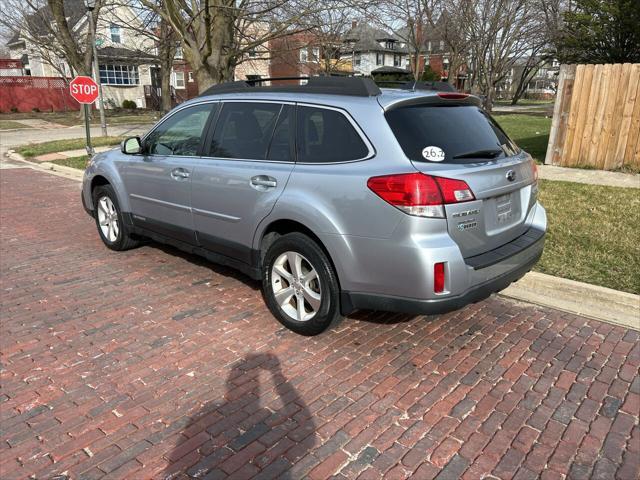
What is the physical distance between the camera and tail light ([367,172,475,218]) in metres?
3.16

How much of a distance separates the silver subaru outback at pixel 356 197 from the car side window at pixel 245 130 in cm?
1

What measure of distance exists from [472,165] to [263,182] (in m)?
1.53

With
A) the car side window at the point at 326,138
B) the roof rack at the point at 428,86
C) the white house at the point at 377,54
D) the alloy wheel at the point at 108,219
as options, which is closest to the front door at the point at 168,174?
the alloy wheel at the point at 108,219

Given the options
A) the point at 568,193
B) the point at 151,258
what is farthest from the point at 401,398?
the point at 568,193

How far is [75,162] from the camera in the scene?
44.3ft

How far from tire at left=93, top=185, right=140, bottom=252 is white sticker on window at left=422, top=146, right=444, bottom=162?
3.69m

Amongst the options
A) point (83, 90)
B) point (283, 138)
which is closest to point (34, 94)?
point (83, 90)

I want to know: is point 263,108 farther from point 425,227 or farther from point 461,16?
point 461,16

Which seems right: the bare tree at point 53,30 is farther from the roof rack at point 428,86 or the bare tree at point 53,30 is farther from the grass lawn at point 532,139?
the roof rack at point 428,86

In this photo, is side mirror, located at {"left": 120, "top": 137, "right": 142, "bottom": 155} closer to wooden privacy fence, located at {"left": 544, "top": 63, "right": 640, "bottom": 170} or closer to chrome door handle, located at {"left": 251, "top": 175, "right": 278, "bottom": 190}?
chrome door handle, located at {"left": 251, "top": 175, "right": 278, "bottom": 190}

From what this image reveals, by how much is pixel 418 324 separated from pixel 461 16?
25.3 meters

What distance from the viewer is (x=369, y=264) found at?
11.1ft

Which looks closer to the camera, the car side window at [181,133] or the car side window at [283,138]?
the car side window at [283,138]

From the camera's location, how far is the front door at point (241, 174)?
3988 mm
